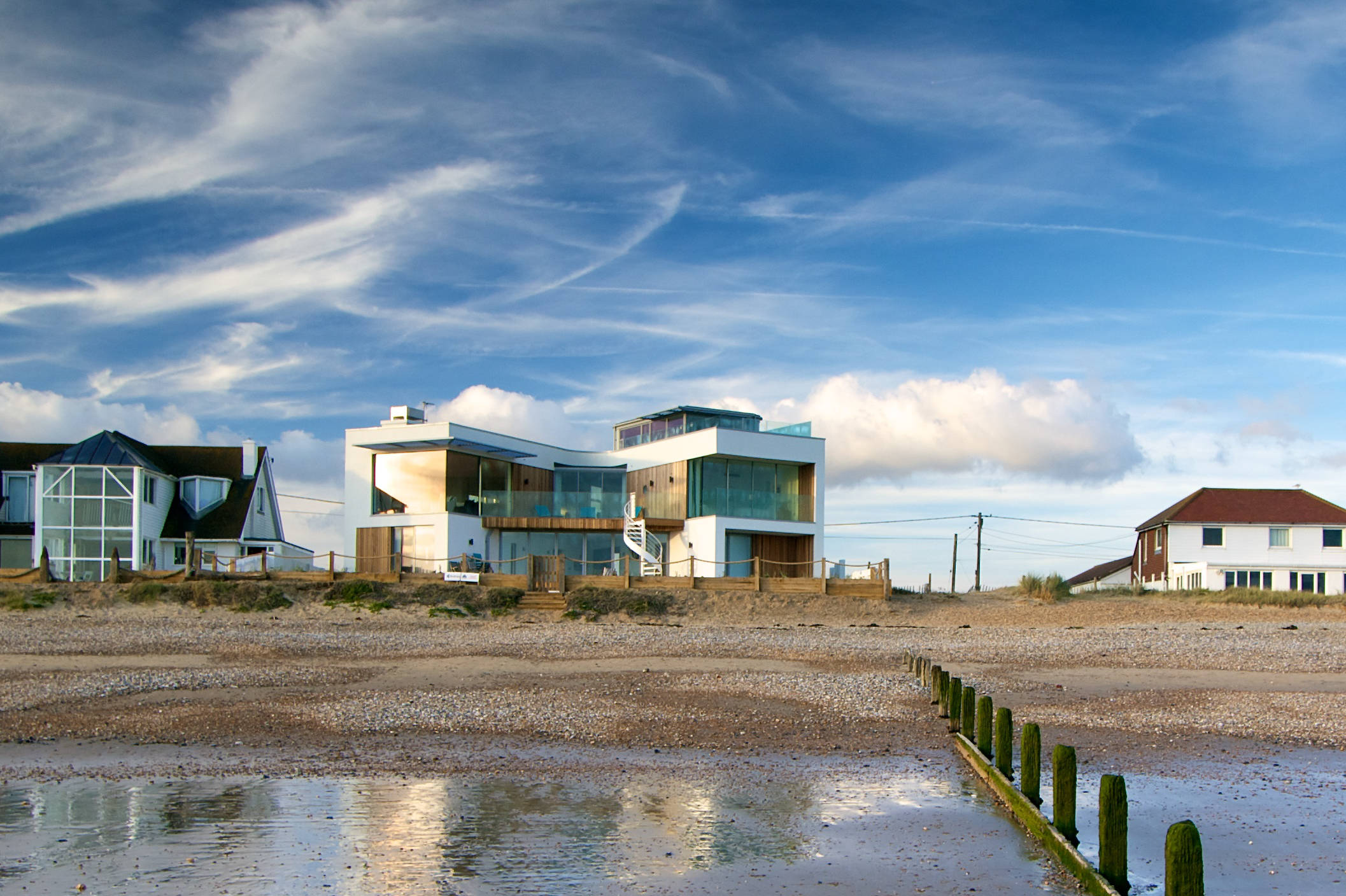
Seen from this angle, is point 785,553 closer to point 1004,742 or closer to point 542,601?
point 542,601

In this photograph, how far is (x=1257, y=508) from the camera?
1999 inches

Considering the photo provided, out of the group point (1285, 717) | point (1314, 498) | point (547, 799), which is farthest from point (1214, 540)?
point (547, 799)

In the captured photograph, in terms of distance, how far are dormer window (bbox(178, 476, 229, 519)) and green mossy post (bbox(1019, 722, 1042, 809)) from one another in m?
37.0

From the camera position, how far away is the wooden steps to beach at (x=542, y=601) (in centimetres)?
Result: 3341

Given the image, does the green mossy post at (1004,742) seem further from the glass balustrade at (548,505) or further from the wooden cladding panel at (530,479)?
the wooden cladding panel at (530,479)

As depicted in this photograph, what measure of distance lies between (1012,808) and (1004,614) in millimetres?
25740

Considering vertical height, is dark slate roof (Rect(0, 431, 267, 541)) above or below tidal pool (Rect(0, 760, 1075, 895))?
above

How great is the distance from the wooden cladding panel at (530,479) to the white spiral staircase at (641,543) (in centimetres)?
423

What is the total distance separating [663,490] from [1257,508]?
2715cm

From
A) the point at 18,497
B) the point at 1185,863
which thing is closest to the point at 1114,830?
the point at 1185,863

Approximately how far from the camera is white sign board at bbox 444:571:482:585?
34500mm

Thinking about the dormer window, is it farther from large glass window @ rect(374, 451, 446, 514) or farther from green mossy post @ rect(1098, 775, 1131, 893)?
green mossy post @ rect(1098, 775, 1131, 893)

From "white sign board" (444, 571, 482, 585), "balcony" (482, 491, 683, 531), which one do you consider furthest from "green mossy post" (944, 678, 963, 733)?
"balcony" (482, 491, 683, 531)

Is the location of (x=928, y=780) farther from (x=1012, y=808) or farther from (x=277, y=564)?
(x=277, y=564)
